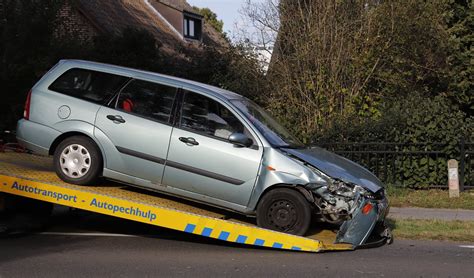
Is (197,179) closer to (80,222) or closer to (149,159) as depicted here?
(149,159)

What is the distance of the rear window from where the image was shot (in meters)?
8.05

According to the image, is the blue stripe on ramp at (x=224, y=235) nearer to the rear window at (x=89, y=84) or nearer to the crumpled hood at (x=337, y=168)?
the crumpled hood at (x=337, y=168)

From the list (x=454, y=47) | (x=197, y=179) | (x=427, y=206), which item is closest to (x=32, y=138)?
(x=197, y=179)

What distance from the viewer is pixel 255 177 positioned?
24.3 feet

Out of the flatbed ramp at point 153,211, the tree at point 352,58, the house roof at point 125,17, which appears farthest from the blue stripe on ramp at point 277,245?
the house roof at point 125,17

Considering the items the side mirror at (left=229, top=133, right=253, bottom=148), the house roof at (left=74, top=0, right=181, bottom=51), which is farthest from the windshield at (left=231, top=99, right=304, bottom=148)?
the house roof at (left=74, top=0, right=181, bottom=51)

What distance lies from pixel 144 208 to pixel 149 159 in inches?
26.5

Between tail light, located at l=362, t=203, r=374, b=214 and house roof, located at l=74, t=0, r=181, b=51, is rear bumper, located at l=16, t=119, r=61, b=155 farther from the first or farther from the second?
house roof, located at l=74, t=0, r=181, b=51

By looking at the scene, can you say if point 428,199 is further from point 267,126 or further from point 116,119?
point 116,119

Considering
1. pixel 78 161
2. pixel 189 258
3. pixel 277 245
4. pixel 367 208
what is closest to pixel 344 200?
pixel 367 208

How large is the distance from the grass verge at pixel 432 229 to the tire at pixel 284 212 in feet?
6.51

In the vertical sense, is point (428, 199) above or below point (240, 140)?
below

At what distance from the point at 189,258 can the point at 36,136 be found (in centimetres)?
267

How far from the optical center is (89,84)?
815 centimetres
